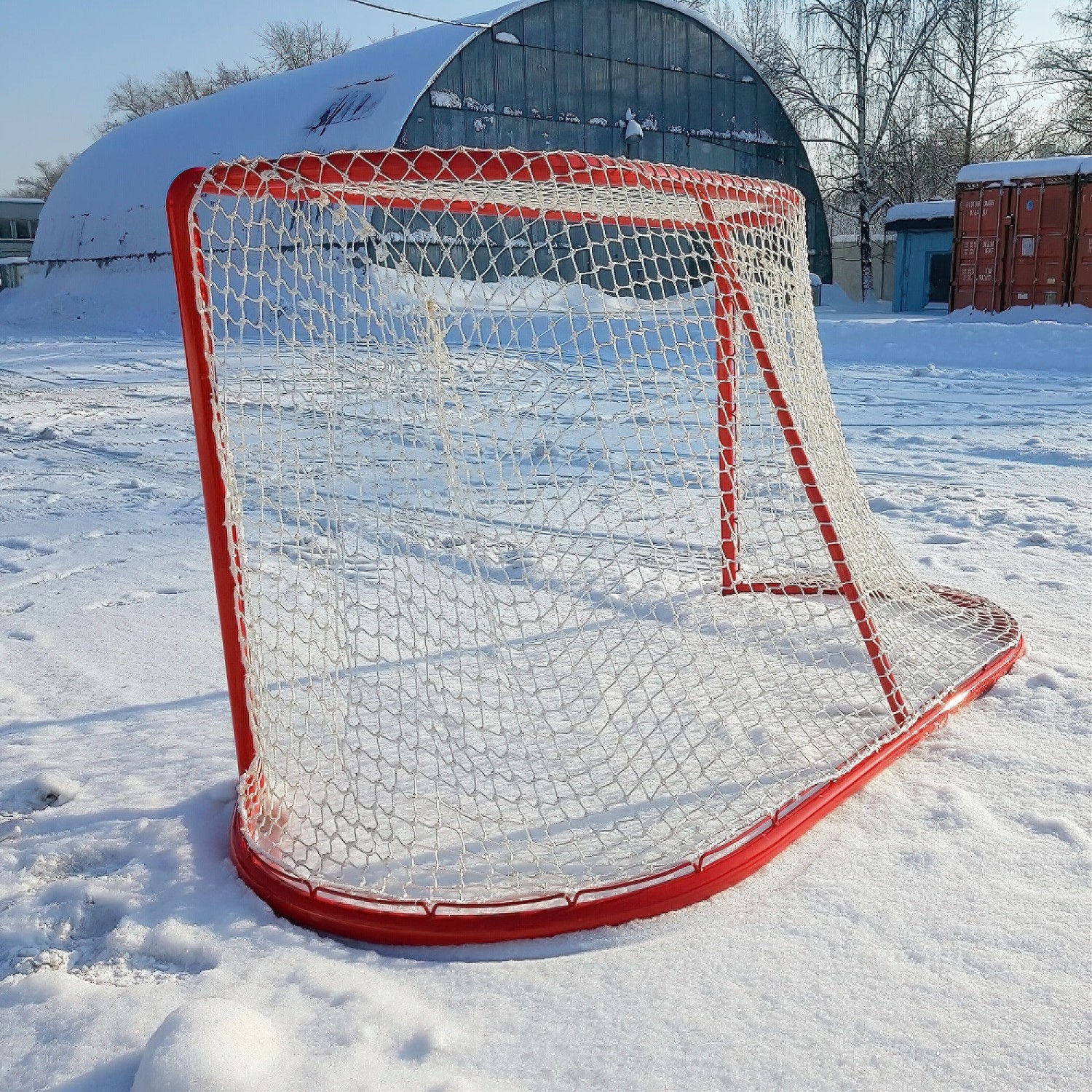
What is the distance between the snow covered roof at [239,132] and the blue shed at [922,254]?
4.34 metres

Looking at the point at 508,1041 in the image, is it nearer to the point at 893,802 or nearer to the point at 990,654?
the point at 893,802

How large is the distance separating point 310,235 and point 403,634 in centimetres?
145

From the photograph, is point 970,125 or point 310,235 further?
point 970,125

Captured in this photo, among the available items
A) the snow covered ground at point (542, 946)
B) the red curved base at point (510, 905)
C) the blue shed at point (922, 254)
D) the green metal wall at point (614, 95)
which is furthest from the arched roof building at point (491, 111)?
the red curved base at point (510, 905)

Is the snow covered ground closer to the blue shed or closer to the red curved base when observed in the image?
the red curved base

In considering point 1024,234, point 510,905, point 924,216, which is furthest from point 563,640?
point 924,216

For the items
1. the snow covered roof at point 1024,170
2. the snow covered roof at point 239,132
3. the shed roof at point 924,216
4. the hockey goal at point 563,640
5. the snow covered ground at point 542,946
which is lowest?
the snow covered ground at point 542,946

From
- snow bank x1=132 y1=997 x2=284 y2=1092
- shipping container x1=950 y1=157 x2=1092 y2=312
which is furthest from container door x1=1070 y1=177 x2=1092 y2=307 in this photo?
snow bank x1=132 y1=997 x2=284 y2=1092

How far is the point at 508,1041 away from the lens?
1517 millimetres

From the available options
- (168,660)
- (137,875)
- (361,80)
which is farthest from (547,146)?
(137,875)

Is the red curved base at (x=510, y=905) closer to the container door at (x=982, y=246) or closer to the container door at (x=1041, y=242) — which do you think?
the container door at (x=1041, y=242)

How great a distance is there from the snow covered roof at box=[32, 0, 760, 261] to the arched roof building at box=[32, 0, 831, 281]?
0.03 metres

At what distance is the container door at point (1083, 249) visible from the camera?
13.9 metres

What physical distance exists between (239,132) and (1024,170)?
1226cm
